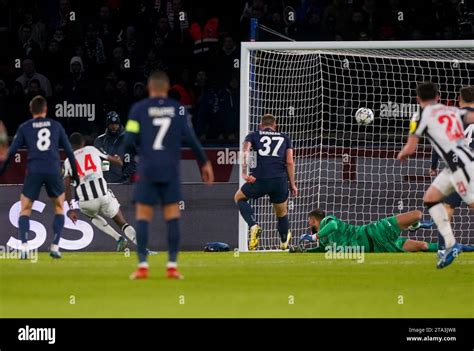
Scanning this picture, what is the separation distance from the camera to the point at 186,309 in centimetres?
988

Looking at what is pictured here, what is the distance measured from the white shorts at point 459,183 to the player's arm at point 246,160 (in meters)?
4.58

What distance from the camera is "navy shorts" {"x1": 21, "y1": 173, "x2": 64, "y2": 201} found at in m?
13.8

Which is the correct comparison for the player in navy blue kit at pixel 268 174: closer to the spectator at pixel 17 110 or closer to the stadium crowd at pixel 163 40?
the stadium crowd at pixel 163 40

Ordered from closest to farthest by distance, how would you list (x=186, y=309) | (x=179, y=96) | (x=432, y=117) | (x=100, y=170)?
(x=186, y=309) < (x=432, y=117) < (x=100, y=170) < (x=179, y=96)

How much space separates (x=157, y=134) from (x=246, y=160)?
20.1 ft

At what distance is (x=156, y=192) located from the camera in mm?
10539

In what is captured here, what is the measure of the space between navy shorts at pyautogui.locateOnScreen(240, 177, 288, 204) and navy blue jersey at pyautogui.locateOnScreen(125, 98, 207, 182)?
20.9 ft

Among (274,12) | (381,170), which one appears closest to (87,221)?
(381,170)

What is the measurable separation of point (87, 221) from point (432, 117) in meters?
7.77

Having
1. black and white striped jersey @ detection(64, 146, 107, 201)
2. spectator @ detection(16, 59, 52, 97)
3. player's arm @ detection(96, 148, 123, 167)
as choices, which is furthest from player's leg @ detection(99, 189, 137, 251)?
spectator @ detection(16, 59, 52, 97)

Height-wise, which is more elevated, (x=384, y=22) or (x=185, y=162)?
(x=384, y=22)

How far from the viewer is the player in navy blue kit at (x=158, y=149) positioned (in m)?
10.3

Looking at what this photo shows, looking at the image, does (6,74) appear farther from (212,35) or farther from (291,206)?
Result: (291,206)

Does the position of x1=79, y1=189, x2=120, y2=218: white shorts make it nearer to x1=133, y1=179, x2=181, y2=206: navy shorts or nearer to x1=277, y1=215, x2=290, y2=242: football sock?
x1=277, y1=215, x2=290, y2=242: football sock
